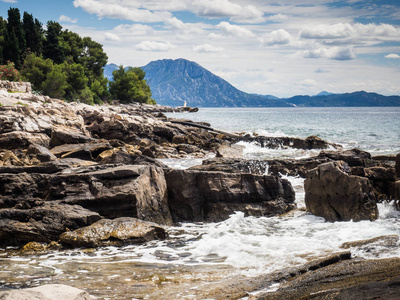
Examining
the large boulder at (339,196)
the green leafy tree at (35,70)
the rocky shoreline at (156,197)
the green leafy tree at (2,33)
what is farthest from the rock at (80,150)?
the green leafy tree at (2,33)

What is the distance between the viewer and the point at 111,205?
36.2 ft

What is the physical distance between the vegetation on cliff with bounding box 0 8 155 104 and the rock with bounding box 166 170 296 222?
38354mm

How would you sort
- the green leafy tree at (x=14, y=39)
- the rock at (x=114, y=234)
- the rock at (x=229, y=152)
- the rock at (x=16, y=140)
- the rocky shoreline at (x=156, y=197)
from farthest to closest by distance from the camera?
the green leafy tree at (x=14, y=39)
the rock at (x=229, y=152)
the rock at (x=16, y=140)
the rocky shoreline at (x=156, y=197)
the rock at (x=114, y=234)

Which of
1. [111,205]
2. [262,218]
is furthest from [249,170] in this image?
[111,205]

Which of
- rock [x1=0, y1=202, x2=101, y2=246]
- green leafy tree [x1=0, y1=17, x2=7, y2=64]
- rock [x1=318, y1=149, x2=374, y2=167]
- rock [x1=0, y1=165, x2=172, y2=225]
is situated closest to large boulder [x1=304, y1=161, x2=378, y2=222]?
rock [x1=0, y1=165, x2=172, y2=225]

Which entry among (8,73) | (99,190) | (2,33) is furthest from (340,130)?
(99,190)

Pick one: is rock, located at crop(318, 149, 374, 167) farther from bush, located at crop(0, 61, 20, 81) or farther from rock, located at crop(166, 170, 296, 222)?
bush, located at crop(0, 61, 20, 81)

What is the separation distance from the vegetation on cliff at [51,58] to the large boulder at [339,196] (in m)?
40.9

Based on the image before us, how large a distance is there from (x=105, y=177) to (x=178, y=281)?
5082mm

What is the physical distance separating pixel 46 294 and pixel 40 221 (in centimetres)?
557

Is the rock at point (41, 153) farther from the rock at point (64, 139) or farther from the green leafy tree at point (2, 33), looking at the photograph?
the green leafy tree at point (2, 33)

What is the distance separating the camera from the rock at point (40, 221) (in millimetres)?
9680

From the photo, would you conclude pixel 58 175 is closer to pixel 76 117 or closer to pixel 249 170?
pixel 249 170

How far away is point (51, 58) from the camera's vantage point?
232 ft
